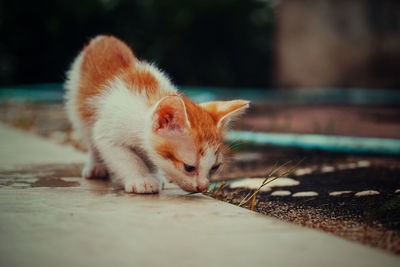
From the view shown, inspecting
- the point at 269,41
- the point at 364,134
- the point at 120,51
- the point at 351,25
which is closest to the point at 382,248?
the point at 120,51

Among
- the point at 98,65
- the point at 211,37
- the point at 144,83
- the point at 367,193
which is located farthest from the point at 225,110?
the point at 211,37

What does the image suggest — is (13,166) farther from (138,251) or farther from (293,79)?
(293,79)

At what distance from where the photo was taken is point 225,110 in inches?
91.8

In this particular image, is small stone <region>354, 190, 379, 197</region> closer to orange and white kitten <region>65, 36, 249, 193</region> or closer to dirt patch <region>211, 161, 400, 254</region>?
dirt patch <region>211, 161, 400, 254</region>

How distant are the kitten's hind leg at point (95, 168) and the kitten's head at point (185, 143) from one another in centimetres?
58

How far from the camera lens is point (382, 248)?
1.45 m

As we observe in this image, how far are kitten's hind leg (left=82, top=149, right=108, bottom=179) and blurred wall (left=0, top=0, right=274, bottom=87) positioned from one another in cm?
703

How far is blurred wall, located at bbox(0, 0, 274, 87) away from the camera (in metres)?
10.0

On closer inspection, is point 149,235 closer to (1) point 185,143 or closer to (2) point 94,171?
(1) point 185,143

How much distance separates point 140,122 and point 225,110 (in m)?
0.42

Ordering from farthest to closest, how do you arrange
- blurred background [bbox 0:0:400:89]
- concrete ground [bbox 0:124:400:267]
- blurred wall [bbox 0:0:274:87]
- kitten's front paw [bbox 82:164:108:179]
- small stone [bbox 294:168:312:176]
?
blurred wall [bbox 0:0:274:87], blurred background [bbox 0:0:400:89], small stone [bbox 294:168:312:176], kitten's front paw [bbox 82:164:108:179], concrete ground [bbox 0:124:400:267]

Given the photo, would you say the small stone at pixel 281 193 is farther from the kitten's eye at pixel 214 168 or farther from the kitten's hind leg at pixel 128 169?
the kitten's hind leg at pixel 128 169

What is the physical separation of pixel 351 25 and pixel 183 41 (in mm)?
3902

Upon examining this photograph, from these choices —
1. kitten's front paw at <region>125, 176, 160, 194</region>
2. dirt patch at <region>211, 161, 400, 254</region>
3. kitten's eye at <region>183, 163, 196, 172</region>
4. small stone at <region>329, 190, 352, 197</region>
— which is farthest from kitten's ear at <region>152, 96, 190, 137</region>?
small stone at <region>329, 190, 352, 197</region>
